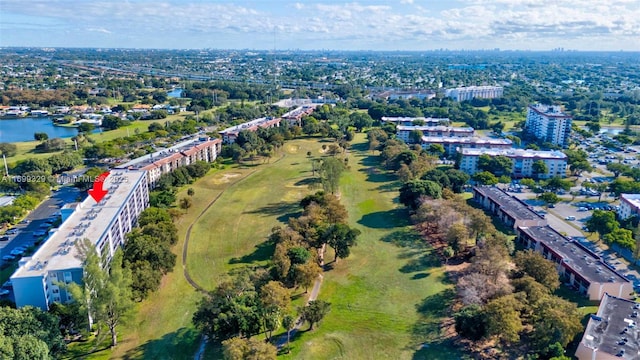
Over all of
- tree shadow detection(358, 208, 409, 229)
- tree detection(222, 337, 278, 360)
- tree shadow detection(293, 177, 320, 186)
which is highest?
tree detection(222, 337, 278, 360)

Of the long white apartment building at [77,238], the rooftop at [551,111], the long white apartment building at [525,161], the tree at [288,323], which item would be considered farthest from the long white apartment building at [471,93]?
the tree at [288,323]

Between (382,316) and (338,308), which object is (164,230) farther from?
(382,316)

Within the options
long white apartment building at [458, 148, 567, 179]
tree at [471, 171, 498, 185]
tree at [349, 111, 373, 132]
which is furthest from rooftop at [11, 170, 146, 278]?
tree at [349, 111, 373, 132]

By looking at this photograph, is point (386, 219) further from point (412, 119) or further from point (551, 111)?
point (551, 111)

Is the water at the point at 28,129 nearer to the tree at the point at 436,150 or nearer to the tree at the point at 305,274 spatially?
the tree at the point at 436,150

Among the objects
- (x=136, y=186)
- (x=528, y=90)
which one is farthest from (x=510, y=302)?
(x=528, y=90)

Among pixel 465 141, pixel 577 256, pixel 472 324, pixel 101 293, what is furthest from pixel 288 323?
pixel 465 141

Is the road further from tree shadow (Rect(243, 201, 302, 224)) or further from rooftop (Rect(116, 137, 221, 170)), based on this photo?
tree shadow (Rect(243, 201, 302, 224))
